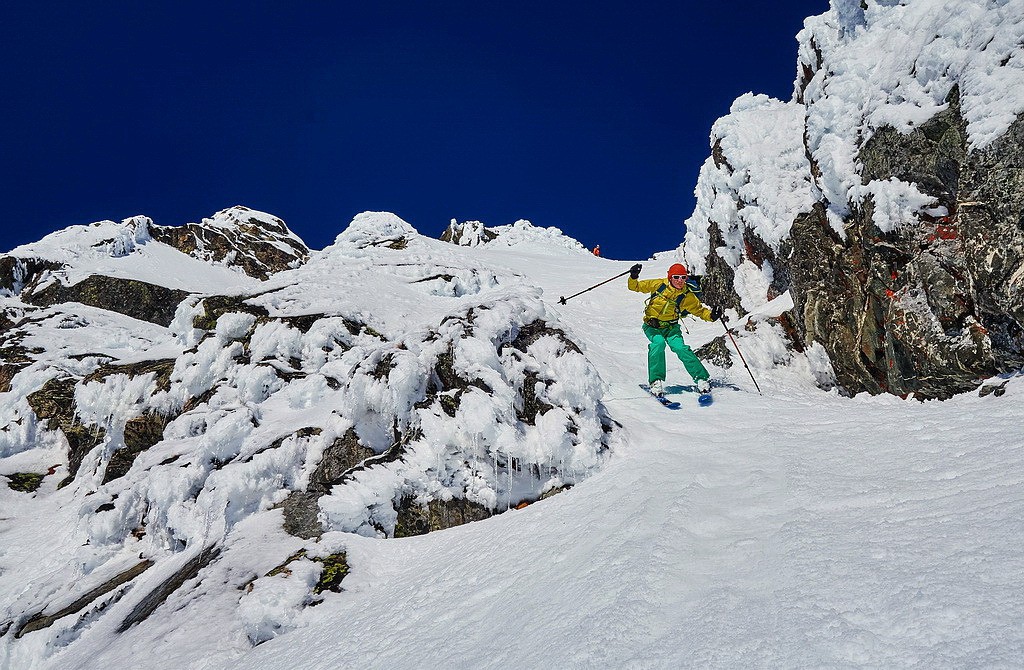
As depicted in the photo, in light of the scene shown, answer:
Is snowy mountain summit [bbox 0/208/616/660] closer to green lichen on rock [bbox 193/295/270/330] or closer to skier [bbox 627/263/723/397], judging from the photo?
green lichen on rock [bbox 193/295/270/330]

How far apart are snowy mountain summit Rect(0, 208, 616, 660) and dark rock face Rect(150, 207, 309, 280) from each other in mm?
26521

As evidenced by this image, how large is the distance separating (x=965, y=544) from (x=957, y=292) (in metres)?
5.82

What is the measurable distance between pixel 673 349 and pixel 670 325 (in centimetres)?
53

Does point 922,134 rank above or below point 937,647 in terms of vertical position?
above

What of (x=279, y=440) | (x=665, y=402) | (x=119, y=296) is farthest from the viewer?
(x=119, y=296)

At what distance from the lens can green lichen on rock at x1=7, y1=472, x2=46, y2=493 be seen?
50.5 feet

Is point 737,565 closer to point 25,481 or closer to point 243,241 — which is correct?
point 25,481

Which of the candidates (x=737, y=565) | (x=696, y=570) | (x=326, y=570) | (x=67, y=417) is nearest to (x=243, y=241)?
(x=67, y=417)

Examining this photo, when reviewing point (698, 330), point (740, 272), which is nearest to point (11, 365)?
point (698, 330)

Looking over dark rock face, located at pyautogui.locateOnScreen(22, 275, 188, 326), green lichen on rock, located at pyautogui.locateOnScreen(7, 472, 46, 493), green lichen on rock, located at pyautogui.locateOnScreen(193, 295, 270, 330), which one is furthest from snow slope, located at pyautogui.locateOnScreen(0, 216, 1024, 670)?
dark rock face, located at pyautogui.locateOnScreen(22, 275, 188, 326)

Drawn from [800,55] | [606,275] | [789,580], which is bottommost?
[789,580]

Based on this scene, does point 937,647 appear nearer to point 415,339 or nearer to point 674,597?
point 674,597

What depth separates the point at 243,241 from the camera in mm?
47750

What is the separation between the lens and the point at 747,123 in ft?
53.5
